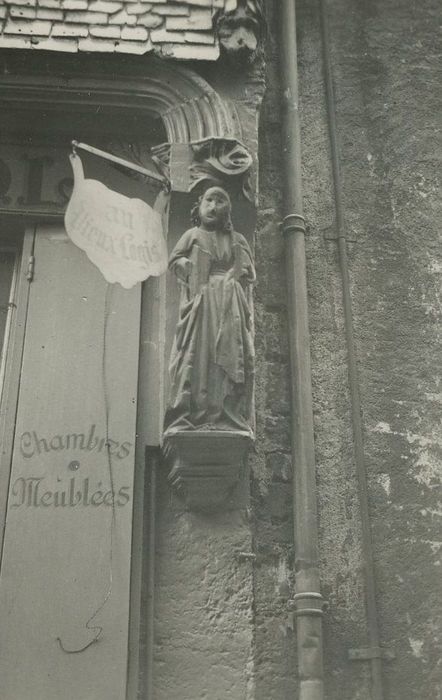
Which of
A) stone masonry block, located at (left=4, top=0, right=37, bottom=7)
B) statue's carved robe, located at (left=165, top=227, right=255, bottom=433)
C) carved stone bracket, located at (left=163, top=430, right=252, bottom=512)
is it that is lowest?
carved stone bracket, located at (left=163, top=430, right=252, bottom=512)

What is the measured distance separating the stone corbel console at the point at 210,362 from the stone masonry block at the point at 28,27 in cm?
120

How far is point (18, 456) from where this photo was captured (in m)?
3.46

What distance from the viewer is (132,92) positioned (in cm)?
414

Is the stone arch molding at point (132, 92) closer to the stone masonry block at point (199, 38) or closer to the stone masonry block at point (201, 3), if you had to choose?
the stone masonry block at point (199, 38)

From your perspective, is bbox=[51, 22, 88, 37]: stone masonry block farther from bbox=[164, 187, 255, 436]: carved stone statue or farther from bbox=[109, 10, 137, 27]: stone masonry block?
bbox=[164, 187, 255, 436]: carved stone statue

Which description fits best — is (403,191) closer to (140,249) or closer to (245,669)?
(140,249)

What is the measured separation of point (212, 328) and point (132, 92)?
145cm

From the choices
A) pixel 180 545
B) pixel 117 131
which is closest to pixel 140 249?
pixel 117 131

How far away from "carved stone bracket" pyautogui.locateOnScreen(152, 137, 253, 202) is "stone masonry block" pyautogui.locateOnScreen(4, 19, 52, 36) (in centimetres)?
98

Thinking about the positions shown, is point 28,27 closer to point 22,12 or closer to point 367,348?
point 22,12

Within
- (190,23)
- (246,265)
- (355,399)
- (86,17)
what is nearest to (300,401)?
(355,399)

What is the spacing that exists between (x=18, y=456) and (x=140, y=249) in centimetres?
106

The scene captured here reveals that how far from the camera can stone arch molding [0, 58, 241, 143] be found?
4.09 metres

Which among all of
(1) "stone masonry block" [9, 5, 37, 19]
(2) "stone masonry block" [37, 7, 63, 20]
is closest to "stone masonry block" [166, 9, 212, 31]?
(2) "stone masonry block" [37, 7, 63, 20]
